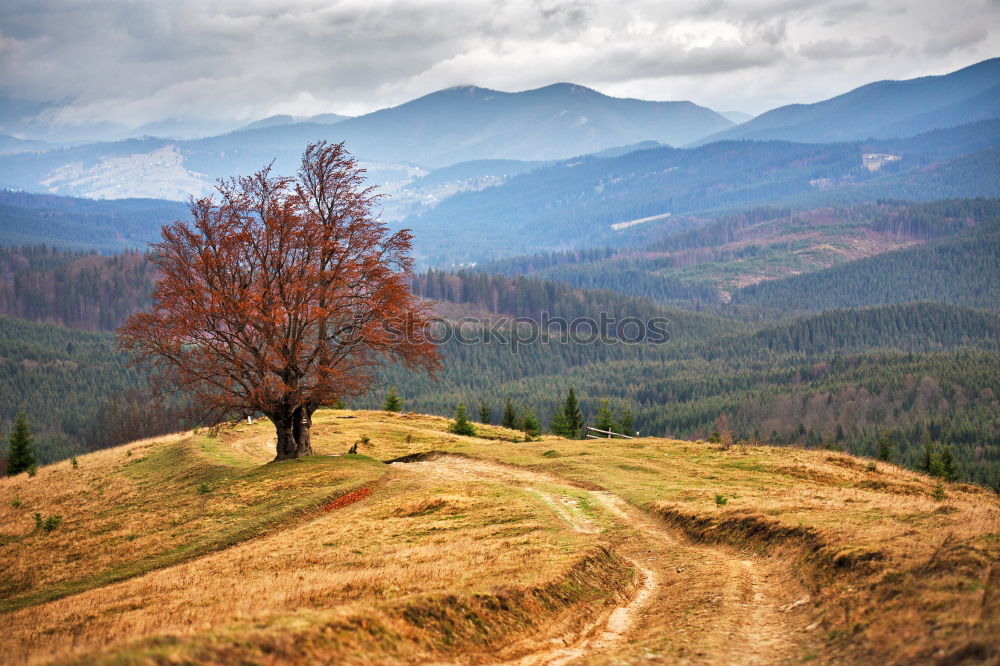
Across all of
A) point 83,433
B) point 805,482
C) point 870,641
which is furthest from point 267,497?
point 83,433

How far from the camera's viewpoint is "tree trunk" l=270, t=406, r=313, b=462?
39000 millimetres

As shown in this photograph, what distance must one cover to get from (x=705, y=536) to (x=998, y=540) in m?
9.06

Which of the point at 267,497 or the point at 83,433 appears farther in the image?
the point at 83,433

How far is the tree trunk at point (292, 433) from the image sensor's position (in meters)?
39.0

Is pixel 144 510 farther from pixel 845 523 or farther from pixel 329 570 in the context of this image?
pixel 845 523

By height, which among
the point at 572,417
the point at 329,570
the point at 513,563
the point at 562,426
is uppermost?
the point at 513,563

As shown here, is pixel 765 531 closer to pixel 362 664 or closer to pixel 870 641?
pixel 870 641

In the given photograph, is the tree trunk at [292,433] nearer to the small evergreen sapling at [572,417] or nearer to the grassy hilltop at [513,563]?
the grassy hilltop at [513,563]

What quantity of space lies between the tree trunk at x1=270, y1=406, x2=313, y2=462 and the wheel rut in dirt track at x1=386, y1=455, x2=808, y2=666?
19326 millimetres

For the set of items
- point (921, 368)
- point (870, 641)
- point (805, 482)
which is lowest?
point (921, 368)

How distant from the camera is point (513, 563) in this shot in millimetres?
19453

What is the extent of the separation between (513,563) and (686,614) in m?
4.70

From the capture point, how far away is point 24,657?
14.4 metres

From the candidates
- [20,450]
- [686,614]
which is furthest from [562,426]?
[686,614]
